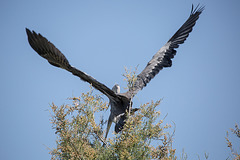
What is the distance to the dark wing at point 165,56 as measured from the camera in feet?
20.3

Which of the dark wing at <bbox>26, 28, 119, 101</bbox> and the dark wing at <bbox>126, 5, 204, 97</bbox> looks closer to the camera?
the dark wing at <bbox>26, 28, 119, 101</bbox>

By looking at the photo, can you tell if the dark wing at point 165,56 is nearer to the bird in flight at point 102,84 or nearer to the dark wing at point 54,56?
the bird in flight at point 102,84

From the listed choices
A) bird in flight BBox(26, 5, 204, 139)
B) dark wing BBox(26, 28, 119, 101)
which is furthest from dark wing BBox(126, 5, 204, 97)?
dark wing BBox(26, 28, 119, 101)

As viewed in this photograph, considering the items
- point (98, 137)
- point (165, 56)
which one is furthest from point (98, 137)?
point (165, 56)

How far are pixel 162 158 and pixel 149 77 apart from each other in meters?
2.67

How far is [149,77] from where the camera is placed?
6402 mm

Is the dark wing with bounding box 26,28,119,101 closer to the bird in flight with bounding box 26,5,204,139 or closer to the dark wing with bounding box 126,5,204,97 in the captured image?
the bird in flight with bounding box 26,5,204,139

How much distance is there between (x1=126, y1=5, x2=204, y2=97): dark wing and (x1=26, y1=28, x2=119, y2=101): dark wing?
0.65 metres

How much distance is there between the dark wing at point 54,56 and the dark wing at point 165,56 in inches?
25.4

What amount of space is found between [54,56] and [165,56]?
3333 mm

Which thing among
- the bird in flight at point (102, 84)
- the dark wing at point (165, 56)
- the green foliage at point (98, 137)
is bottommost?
the green foliage at point (98, 137)

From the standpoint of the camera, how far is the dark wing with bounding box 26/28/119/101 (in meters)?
4.53

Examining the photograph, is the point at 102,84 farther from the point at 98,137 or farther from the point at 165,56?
the point at 165,56

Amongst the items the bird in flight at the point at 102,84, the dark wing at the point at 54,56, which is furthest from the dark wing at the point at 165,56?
the dark wing at the point at 54,56
